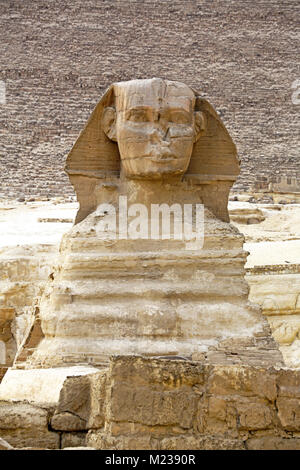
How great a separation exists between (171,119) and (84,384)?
5.24 ft

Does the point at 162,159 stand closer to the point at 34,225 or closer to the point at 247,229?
the point at 34,225

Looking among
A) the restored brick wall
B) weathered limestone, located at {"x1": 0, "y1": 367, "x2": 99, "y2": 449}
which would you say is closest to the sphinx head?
weathered limestone, located at {"x1": 0, "y1": 367, "x2": 99, "y2": 449}

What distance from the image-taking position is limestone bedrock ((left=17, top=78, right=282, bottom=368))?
13.6 feet

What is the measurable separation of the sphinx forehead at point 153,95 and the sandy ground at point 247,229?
3081 mm

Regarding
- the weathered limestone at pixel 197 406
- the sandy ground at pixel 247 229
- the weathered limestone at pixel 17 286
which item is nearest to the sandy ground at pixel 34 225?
the sandy ground at pixel 247 229

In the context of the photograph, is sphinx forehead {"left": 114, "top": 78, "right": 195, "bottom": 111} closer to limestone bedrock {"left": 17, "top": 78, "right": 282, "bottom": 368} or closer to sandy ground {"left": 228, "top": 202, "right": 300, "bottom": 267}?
limestone bedrock {"left": 17, "top": 78, "right": 282, "bottom": 368}

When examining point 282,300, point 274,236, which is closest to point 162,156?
point 282,300

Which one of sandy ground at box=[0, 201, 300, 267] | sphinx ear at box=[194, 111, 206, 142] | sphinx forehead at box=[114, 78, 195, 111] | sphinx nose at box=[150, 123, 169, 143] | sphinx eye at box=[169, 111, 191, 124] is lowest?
sandy ground at box=[0, 201, 300, 267]

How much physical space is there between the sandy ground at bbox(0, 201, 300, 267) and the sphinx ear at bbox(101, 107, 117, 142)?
3068 millimetres

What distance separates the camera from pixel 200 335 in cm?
420

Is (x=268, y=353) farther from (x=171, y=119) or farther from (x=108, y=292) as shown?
(x=171, y=119)

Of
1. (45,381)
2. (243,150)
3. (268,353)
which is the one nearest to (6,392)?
(45,381)

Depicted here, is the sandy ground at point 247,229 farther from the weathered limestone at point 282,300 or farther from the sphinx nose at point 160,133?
the sphinx nose at point 160,133

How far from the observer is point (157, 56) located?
60.3 metres
